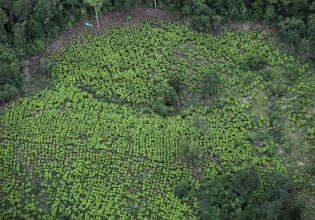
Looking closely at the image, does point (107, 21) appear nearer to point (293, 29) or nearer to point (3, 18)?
point (3, 18)

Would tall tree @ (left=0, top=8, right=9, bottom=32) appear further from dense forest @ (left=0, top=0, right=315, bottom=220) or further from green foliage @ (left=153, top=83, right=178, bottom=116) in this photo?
green foliage @ (left=153, top=83, right=178, bottom=116)

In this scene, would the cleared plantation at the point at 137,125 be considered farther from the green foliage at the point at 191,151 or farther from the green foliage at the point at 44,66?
the green foliage at the point at 44,66

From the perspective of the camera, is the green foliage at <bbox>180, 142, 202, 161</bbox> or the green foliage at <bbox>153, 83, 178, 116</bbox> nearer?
the green foliage at <bbox>180, 142, 202, 161</bbox>

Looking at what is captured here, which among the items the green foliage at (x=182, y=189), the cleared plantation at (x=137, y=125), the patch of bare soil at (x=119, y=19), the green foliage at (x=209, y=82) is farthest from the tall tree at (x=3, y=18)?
the green foliage at (x=182, y=189)

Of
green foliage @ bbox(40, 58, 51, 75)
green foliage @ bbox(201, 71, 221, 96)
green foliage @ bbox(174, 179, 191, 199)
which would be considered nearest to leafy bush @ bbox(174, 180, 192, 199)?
green foliage @ bbox(174, 179, 191, 199)

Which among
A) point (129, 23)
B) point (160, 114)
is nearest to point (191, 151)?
point (160, 114)
